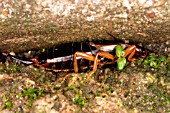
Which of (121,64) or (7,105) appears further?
(121,64)

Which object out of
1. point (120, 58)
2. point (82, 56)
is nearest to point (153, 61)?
point (120, 58)

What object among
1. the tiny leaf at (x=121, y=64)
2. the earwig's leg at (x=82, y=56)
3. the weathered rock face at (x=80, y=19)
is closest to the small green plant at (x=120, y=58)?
the tiny leaf at (x=121, y=64)

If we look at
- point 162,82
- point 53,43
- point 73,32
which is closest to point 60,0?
point 73,32

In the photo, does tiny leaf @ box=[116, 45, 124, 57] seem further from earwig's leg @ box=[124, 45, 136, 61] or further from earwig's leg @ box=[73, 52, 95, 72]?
earwig's leg @ box=[73, 52, 95, 72]

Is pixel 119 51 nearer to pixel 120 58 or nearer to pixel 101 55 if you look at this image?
pixel 120 58

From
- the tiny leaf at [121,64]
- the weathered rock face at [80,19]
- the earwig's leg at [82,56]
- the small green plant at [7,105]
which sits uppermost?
the weathered rock face at [80,19]

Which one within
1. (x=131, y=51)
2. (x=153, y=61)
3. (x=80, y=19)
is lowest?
(x=153, y=61)

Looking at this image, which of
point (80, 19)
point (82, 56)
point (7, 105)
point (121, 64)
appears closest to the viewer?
point (80, 19)

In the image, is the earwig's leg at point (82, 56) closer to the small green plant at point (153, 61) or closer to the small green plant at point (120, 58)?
the small green plant at point (120, 58)
